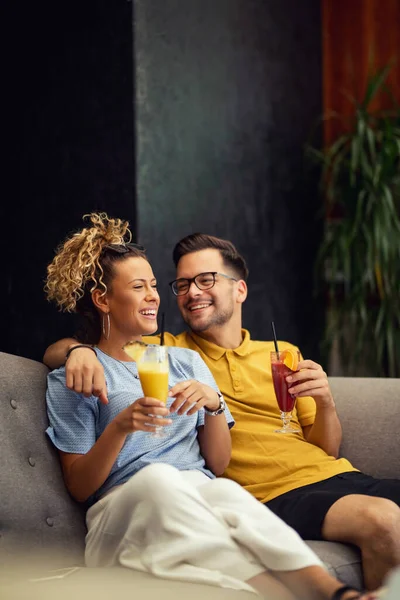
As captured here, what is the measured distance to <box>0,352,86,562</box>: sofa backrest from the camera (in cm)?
232

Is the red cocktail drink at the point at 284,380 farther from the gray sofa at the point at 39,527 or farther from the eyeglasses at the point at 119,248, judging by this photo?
the eyeglasses at the point at 119,248

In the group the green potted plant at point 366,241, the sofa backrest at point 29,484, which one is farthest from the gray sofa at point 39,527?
the green potted plant at point 366,241

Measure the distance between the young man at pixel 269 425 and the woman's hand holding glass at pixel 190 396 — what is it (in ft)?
0.67

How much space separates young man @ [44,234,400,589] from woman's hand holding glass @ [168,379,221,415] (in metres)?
0.21

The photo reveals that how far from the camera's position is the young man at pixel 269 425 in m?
2.37

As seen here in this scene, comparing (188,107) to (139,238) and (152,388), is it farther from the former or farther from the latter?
(152,388)

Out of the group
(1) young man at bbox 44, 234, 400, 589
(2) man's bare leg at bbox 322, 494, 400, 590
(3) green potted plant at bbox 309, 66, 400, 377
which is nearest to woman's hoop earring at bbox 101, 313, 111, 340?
(1) young man at bbox 44, 234, 400, 589

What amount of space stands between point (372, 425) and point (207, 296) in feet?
2.34

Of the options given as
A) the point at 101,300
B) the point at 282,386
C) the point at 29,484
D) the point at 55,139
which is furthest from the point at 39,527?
the point at 55,139

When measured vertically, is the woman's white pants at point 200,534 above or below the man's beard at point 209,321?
below

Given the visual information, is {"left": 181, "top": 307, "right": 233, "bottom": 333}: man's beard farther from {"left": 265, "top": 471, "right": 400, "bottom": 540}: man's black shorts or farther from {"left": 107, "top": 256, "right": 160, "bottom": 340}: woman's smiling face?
{"left": 265, "top": 471, "right": 400, "bottom": 540}: man's black shorts

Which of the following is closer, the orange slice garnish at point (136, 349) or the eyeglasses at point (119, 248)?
the orange slice garnish at point (136, 349)

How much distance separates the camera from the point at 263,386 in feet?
9.58

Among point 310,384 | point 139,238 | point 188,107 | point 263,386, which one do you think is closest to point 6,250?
point 139,238
